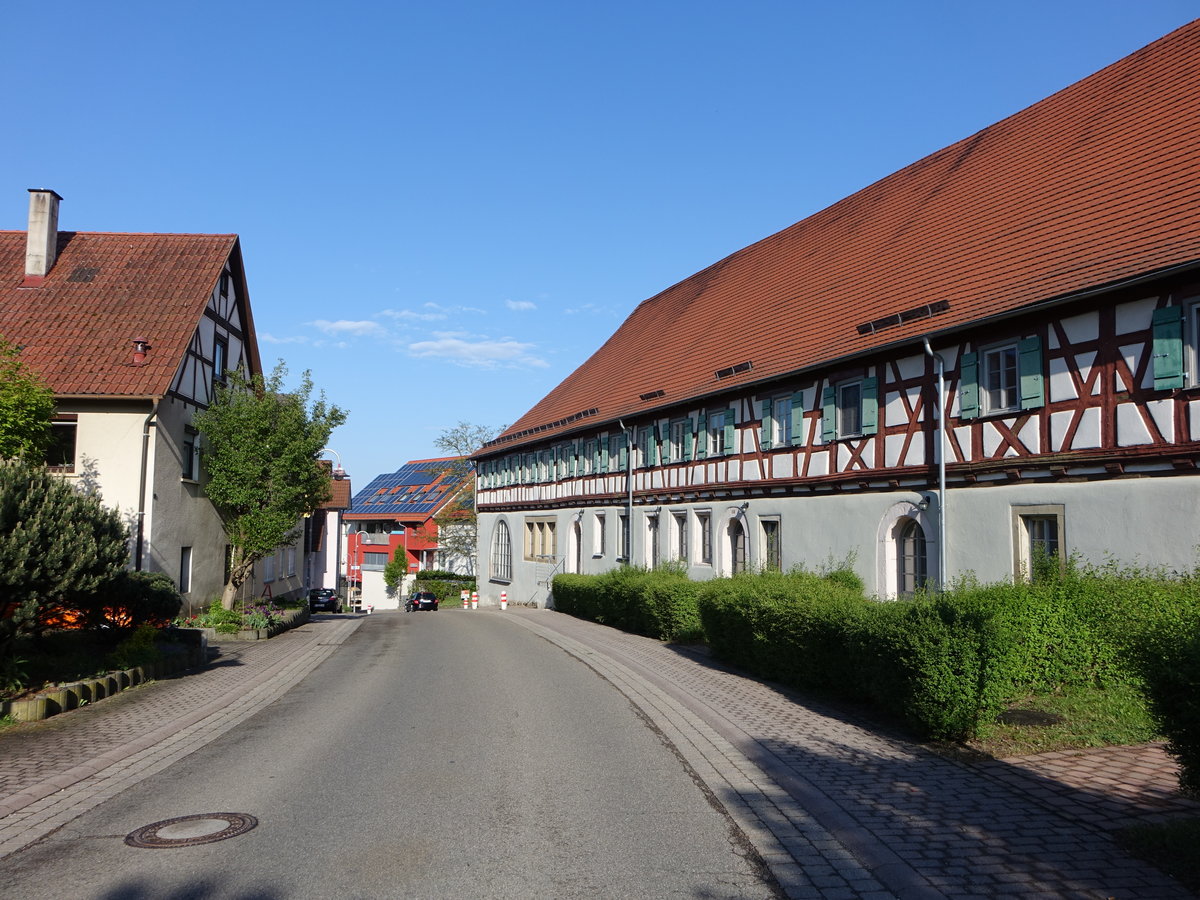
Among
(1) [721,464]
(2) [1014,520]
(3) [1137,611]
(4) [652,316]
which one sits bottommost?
(3) [1137,611]

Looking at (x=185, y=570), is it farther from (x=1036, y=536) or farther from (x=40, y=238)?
(x=1036, y=536)

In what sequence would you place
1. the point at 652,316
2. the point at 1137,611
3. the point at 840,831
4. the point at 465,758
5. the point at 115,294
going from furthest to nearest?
the point at 652,316 → the point at 115,294 → the point at 1137,611 → the point at 465,758 → the point at 840,831

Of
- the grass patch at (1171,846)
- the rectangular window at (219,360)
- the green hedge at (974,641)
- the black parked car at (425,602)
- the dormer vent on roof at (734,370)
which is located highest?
the rectangular window at (219,360)

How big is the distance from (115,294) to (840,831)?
2297cm

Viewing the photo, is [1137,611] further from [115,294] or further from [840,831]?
[115,294]

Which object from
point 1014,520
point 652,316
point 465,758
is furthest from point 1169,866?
point 652,316

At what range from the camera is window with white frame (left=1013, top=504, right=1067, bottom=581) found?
1441 centimetres

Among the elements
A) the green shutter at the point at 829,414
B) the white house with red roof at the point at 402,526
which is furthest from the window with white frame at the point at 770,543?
the white house with red roof at the point at 402,526

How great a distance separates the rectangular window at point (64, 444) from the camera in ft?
69.3

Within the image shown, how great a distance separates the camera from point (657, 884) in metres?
5.71

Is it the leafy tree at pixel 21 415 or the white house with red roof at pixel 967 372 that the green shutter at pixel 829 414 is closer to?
the white house with red roof at pixel 967 372

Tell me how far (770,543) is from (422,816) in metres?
16.3

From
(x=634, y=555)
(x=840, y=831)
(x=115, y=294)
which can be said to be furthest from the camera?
(x=634, y=555)

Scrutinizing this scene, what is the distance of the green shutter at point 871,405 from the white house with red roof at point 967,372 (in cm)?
3
